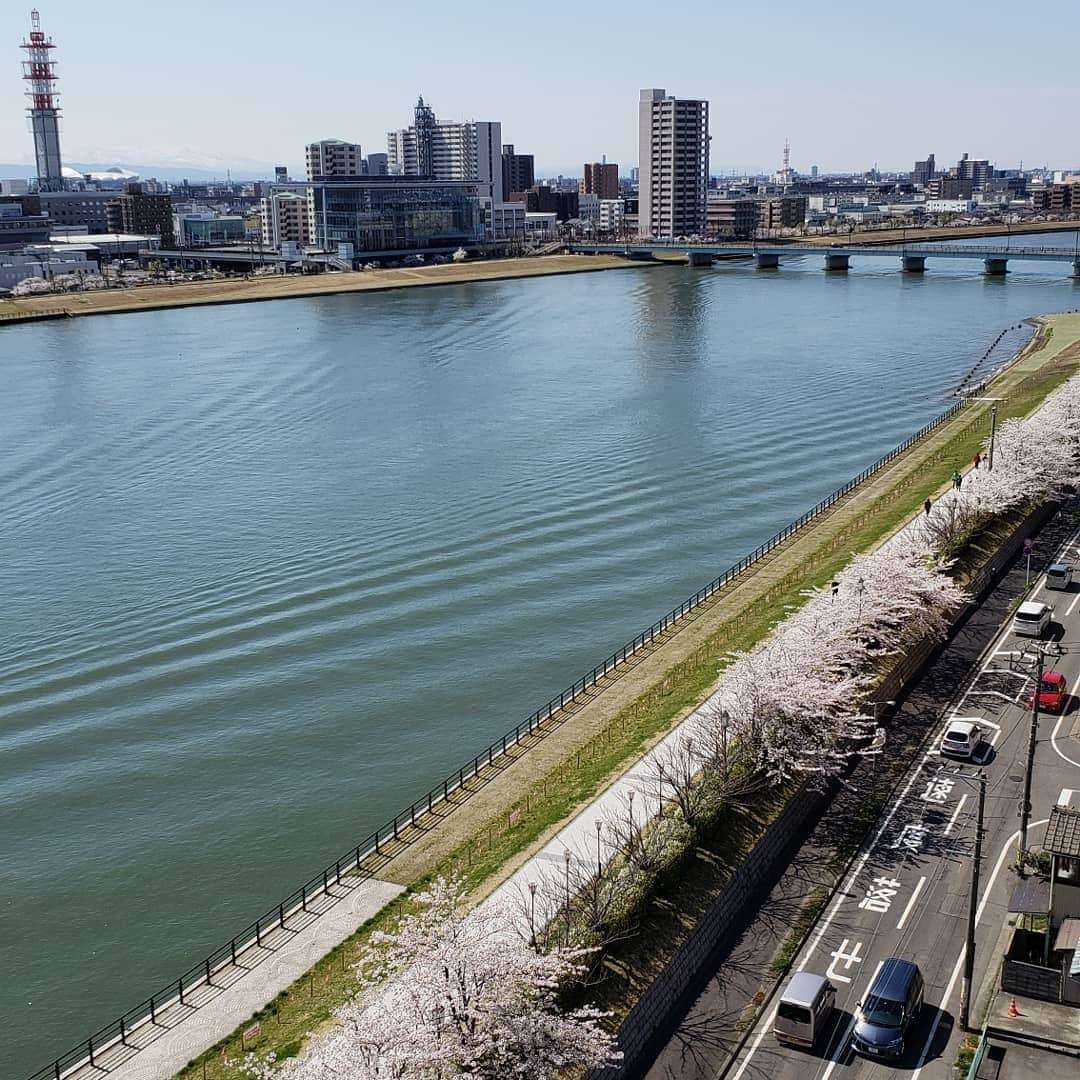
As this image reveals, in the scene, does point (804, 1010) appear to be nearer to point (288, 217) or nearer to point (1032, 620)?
point (1032, 620)

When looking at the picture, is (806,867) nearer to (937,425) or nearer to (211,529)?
(211,529)

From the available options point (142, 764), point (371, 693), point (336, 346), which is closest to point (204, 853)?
point (142, 764)

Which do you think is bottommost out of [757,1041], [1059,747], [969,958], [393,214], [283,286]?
[757,1041]

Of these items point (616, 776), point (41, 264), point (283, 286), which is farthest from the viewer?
point (41, 264)

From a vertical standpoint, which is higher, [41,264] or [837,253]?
[41,264]

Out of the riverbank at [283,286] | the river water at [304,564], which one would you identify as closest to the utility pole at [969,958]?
the river water at [304,564]

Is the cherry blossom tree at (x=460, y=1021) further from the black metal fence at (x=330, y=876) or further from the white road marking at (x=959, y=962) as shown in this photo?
the white road marking at (x=959, y=962)

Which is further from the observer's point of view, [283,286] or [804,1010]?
[283,286]

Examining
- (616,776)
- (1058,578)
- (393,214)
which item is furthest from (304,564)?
(393,214)
